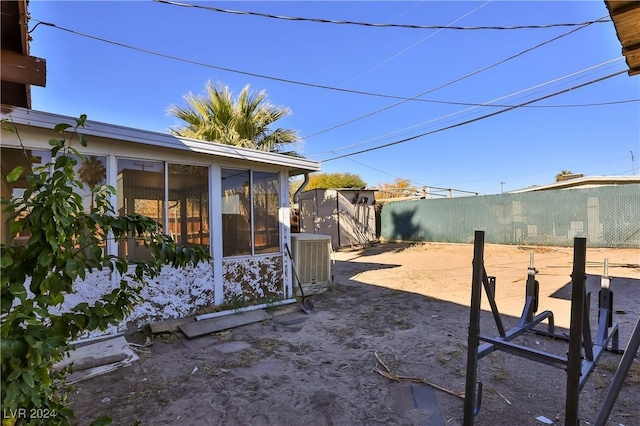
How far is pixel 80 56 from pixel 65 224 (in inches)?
294

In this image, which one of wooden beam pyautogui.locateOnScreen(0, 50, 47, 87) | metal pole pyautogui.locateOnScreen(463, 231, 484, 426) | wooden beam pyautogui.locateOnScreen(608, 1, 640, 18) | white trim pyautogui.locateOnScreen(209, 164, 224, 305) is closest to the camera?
wooden beam pyautogui.locateOnScreen(608, 1, 640, 18)

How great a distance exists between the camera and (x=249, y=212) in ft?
17.8

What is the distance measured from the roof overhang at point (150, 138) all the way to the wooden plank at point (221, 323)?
2.44 m

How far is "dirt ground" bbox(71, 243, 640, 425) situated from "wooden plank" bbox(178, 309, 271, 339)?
0.31 ft

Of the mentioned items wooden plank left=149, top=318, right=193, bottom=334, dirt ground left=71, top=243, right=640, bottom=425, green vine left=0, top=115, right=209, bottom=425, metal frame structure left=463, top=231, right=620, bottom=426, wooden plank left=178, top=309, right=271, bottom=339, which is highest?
green vine left=0, top=115, right=209, bottom=425

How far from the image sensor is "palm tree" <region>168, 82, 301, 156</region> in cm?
848

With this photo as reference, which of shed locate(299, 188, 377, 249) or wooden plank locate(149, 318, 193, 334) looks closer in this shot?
wooden plank locate(149, 318, 193, 334)

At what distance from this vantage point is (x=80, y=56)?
6.39 m

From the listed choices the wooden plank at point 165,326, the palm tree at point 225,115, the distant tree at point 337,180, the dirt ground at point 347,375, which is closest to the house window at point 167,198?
the wooden plank at point 165,326

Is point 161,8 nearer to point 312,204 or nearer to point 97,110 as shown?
point 97,110

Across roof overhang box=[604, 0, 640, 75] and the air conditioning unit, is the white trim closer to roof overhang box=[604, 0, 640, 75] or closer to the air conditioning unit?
the air conditioning unit

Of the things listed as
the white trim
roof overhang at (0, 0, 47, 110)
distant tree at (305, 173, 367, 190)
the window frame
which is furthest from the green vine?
distant tree at (305, 173, 367, 190)

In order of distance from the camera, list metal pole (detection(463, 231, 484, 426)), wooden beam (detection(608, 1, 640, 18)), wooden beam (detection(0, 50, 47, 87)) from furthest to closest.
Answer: metal pole (detection(463, 231, 484, 426)) < wooden beam (detection(0, 50, 47, 87)) < wooden beam (detection(608, 1, 640, 18))

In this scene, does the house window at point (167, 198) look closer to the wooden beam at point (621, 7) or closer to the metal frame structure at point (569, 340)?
the metal frame structure at point (569, 340)
